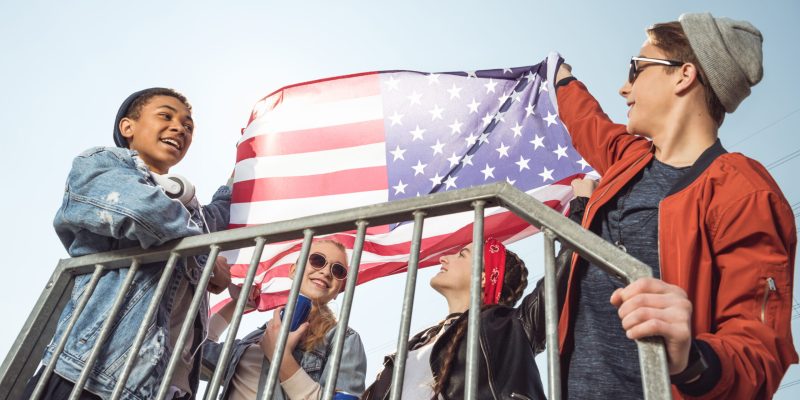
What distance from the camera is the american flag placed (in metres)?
4.68

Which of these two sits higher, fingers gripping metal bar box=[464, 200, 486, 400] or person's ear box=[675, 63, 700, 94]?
person's ear box=[675, 63, 700, 94]

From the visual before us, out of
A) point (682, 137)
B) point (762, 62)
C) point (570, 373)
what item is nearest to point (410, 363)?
point (570, 373)

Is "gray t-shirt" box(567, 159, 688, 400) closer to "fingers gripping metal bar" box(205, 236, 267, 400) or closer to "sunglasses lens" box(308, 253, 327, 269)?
"fingers gripping metal bar" box(205, 236, 267, 400)

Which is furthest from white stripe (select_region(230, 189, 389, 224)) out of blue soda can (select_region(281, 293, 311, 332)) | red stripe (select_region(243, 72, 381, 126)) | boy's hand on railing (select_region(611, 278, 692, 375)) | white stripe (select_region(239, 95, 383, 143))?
boy's hand on railing (select_region(611, 278, 692, 375))

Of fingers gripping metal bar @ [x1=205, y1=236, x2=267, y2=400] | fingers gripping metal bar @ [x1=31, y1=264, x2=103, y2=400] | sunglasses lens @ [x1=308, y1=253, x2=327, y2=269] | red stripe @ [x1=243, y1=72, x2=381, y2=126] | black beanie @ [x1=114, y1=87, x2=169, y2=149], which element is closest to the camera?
fingers gripping metal bar @ [x1=205, y1=236, x2=267, y2=400]

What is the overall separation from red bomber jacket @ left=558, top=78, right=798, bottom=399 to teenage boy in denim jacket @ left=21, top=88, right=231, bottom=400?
135 centimetres

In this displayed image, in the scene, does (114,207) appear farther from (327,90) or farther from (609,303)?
(327,90)

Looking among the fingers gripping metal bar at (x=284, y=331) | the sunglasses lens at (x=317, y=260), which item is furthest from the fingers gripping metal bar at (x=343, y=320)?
the sunglasses lens at (x=317, y=260)

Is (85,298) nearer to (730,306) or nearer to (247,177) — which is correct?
(730,306)

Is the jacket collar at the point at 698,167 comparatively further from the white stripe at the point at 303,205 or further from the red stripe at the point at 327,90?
the red stripe at the point at 327,90

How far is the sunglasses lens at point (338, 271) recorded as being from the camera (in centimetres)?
397

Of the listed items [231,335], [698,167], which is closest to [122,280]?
[231,335]

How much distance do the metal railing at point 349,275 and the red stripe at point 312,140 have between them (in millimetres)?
2834

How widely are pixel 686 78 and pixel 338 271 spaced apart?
2.29m
